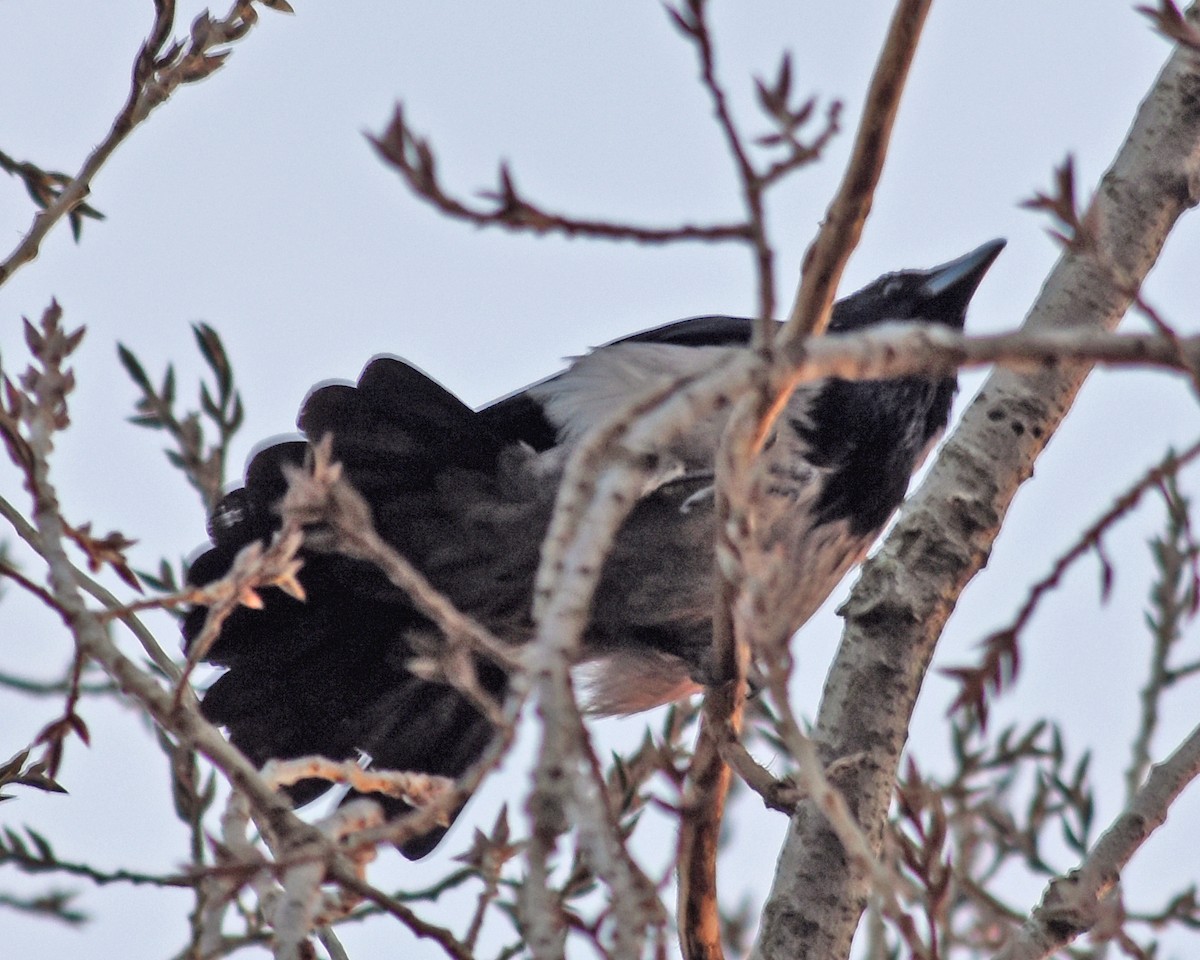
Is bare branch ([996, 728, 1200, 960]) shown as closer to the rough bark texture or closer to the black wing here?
the rough bark texture

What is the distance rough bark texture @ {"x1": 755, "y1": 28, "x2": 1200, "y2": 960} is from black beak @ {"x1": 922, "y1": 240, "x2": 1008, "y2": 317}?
0.69 metres

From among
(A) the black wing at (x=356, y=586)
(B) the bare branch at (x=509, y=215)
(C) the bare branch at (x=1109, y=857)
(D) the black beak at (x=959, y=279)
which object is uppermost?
(D) the black beak at (x=959, y=279)

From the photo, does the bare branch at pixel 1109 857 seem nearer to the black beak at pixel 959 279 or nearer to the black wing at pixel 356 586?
the black wing at pixel 356 586

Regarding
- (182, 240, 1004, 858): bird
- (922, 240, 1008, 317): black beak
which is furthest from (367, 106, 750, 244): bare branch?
(922, 240, 1008, 317): black beak

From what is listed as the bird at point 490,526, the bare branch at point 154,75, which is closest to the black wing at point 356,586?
the bird at point 490,526

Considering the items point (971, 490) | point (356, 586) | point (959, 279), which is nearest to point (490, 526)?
point (356, 586)

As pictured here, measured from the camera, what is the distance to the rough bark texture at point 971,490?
2660 millimetres

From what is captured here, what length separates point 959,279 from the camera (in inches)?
143

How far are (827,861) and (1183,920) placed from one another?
25.4 inches

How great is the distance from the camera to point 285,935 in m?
1.31

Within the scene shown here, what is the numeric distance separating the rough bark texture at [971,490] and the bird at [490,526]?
0.38m

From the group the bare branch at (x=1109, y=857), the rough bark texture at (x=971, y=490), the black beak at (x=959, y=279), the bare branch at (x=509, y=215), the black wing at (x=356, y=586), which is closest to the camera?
the bare branch at (x=509, y=215)

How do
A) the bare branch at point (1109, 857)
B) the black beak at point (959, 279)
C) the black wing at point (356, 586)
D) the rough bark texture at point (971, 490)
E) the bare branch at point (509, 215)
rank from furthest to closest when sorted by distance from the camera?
the black beak at point (959, 279), the black wing at point (356, 586), the rough bark texture at point (971, 490), the bare branch at point (1109, 857), the bare branch at point (509, 215)

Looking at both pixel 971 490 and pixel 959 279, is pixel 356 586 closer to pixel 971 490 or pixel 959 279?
pixel 971 490
